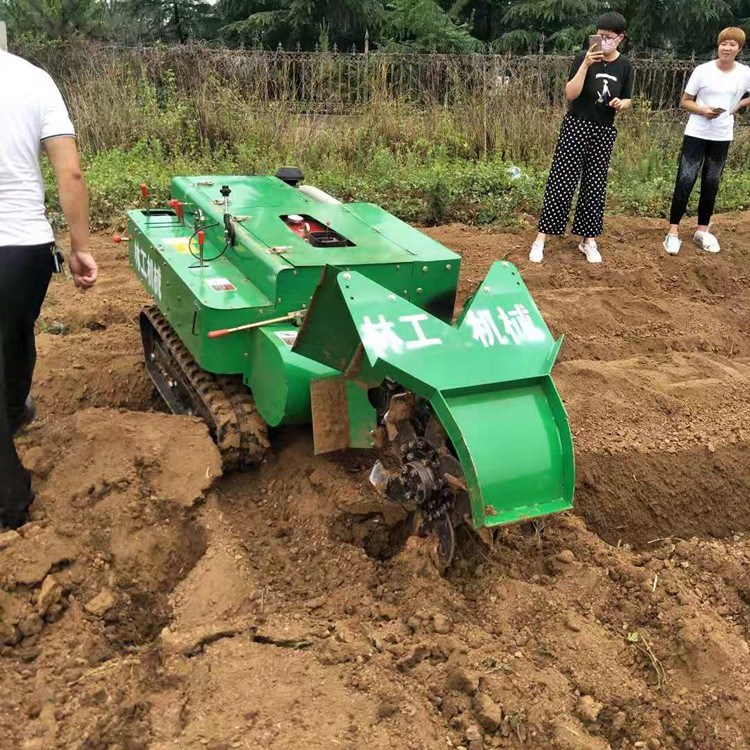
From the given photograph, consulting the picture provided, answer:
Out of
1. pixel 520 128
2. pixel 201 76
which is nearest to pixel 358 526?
pixel 520 128

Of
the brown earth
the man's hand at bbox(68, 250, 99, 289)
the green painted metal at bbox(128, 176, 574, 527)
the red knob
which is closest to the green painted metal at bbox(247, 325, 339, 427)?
the green painted metal at bbox(128, 176, 574, 527)

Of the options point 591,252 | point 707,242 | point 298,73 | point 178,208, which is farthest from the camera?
point 298,73

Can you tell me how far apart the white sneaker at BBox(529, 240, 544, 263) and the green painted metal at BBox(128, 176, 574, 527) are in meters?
2.82

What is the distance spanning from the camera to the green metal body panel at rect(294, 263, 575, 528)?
8.59ft

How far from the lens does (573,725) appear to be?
2.39 metres

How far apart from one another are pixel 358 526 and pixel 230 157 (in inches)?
280

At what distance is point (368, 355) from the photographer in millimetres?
2771

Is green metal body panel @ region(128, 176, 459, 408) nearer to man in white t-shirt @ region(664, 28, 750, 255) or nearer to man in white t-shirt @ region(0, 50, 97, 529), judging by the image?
man in white t-shirt @ region(0, 50, 97, 529)

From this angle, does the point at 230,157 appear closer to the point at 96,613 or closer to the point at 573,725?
the point at 96,613

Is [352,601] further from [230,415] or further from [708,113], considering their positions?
[708,113]

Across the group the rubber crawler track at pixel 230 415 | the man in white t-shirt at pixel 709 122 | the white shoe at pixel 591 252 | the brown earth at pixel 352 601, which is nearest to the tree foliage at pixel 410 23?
the man in white t-shirt at pixel 709 122

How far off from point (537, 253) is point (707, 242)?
5.26 feet

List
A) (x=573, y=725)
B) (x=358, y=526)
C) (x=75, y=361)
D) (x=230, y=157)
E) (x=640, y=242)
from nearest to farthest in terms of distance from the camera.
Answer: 1. (x=573, y=725)
2. (x=358, y=526)
3. (x=75, y=361)
4. (x=640, y=242)
5. (x=230, y=157)

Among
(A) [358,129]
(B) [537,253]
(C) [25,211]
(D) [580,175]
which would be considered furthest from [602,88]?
(C) [25,211]
